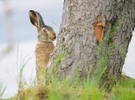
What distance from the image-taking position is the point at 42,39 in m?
7.45

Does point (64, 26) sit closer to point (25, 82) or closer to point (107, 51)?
A: point (107, 51)

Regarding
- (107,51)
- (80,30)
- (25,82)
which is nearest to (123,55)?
(107,51)

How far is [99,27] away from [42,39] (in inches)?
69.8

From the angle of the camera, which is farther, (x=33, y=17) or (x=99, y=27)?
(x=33, y=17)

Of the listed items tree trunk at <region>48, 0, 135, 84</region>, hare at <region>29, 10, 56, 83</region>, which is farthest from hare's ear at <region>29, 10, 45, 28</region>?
tree trunk at <region>48, 0, 135, 84</region>

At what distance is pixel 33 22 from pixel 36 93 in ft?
11.2

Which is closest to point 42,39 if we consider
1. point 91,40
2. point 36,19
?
point 36,19

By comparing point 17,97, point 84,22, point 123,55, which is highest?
point 84,22

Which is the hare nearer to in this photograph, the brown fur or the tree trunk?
the tree trunk

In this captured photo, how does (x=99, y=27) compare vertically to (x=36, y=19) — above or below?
below

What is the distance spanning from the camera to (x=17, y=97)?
4.19 metres

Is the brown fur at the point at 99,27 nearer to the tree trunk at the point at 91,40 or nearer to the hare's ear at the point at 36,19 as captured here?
the tree trunk at the point at 91,40

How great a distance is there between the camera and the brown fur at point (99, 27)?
19.0ft

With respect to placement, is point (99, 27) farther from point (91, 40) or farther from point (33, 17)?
point (33, 17)
